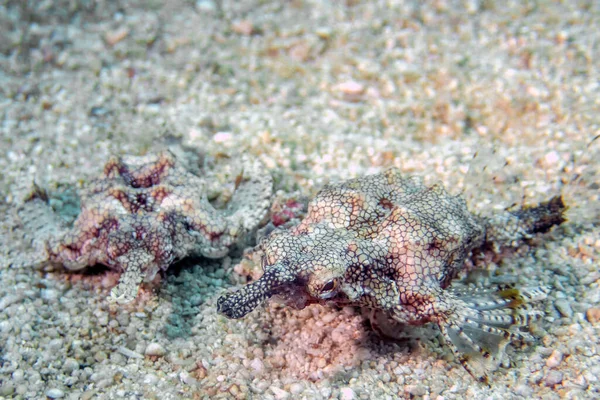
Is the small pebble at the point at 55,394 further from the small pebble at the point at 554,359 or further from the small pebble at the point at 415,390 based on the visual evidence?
the small pebble at the point at 554,359

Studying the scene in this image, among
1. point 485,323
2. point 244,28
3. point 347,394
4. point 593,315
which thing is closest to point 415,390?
point 347,394

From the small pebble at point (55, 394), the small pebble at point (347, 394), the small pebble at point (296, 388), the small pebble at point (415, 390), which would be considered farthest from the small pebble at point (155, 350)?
the small pebble at point (415, 390)

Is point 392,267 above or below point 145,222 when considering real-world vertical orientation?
above

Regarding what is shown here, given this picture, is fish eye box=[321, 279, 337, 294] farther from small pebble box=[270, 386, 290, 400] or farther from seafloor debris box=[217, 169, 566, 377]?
small pebble box=[270, 386, 290, 400]

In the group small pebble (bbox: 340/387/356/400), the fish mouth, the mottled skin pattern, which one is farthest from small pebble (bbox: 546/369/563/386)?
the mottled skin pattern

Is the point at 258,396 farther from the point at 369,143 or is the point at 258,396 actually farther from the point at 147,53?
the point at 147,53

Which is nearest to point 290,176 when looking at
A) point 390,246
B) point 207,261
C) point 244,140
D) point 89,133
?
point 244,140

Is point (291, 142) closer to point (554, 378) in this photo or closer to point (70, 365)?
point (70, 365)
